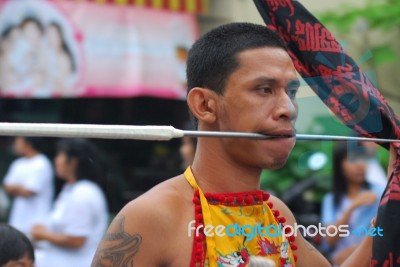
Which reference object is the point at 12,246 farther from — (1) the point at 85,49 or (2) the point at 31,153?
(1) the point at 85,49

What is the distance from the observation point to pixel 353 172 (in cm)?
507

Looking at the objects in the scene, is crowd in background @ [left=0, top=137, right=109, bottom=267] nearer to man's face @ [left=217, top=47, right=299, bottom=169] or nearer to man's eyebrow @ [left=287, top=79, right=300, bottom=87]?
man's face @ [left=217, top=47, right=299, bottom=169]

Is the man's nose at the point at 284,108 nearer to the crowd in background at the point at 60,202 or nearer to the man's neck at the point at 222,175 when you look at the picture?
the man's neck at the point at 222,175

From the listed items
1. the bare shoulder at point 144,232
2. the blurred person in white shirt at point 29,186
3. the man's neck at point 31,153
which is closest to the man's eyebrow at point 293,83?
the bare shoulder at point 144,232

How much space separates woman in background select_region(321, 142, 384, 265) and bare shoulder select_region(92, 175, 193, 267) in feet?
5.51

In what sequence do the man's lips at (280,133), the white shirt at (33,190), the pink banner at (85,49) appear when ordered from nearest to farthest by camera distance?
the man's lips at (280,133), the white shirt at (33,190), the pink banner at (85,49)

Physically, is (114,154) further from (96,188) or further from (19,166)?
(96,188)

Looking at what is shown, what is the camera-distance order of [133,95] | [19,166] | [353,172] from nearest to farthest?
[353,172] < [19,166] < [133,95]

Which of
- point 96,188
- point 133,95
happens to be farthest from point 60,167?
point 133,95

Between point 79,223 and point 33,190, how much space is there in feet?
5.22

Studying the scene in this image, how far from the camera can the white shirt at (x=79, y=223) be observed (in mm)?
4352

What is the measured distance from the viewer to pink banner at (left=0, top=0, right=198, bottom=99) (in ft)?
22.5

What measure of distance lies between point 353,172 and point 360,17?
2.06 m

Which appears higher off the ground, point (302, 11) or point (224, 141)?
point (302, 11)
